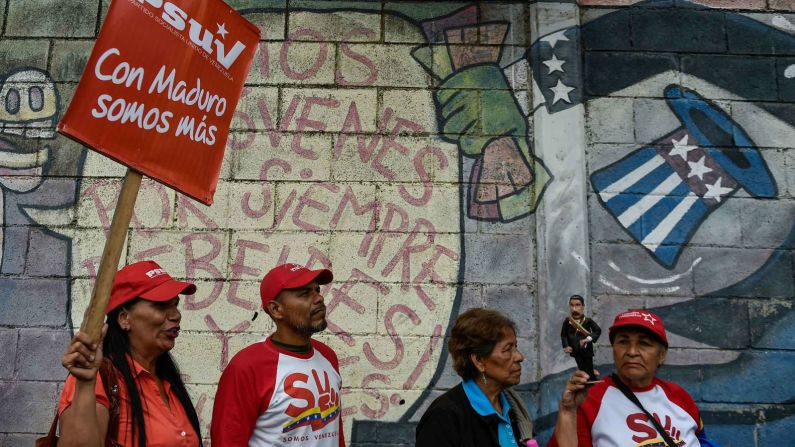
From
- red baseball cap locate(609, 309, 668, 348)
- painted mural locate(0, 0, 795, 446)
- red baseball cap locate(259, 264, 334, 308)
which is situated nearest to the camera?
red baseball cap locate(609, 309, 668, 348)

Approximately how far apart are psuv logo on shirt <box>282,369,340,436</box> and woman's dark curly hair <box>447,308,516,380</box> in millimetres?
542

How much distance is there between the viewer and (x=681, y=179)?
14.8ft

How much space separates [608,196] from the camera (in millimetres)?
4473

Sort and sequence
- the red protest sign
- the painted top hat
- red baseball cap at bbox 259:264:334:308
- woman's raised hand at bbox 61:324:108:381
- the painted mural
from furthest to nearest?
the painted top hat
the painted mural
red baseball cap at bbox 259:264:334:308
the red protest sign
woman's raised hand at bbox 61:324:108:381

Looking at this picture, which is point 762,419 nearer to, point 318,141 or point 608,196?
point 608,196

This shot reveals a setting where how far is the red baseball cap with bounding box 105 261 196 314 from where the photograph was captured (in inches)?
106

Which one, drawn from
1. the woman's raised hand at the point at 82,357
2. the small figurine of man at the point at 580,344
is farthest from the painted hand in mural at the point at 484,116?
the woman's raised hand at the point at 82,357

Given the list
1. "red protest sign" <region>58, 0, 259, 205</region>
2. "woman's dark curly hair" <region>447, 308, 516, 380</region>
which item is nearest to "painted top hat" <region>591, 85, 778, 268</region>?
"woman's dark curly hair" <region>447, 308, 516, 380</region>

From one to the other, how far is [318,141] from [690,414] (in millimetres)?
2578

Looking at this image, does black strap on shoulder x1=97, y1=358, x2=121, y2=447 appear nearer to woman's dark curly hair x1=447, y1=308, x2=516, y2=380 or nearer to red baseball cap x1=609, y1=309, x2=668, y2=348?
woman's dark curly hair x1=447, y1=308, x2=516, y2=380

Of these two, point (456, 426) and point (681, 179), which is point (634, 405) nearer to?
point (456, 426)

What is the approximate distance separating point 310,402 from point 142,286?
30.8 inches

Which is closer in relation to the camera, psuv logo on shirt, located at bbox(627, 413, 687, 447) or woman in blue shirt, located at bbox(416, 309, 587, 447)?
woman in blue shirt, located at bbox(416, 309, 587, 447)

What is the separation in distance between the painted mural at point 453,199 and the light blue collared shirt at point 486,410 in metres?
1.42
